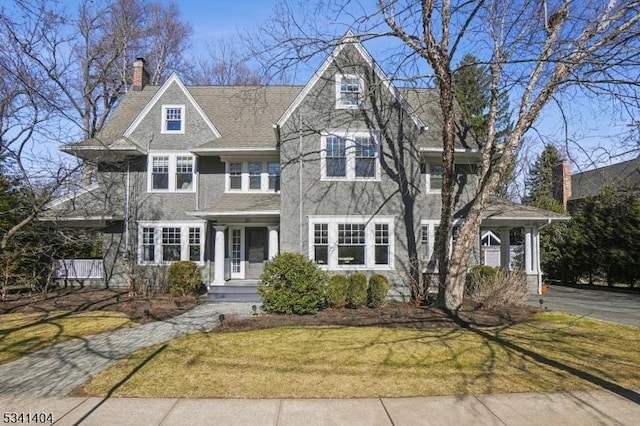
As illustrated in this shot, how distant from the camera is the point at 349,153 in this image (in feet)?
53.4

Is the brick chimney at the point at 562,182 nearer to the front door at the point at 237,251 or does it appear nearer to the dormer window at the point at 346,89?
the dormer window at the point at 346,89

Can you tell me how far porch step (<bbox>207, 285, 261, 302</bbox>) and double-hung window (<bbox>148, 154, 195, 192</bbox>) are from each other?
188 inches

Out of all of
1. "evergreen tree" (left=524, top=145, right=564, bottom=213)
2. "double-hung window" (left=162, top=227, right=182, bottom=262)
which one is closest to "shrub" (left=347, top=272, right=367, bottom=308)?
"double-hung window" (left=162, top=227, right=182, bottom=262)

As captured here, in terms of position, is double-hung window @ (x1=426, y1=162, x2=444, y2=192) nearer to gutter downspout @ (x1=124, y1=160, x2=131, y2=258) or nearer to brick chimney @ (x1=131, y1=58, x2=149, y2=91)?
gutter downspout @ (x1=124, y1=160, x2=131, y2=258)

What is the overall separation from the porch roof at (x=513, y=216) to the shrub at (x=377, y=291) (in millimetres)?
5780

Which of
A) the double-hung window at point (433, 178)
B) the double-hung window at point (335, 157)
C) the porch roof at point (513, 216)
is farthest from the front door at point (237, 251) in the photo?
the porch roof at point (513, 216)

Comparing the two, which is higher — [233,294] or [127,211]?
[127,211]

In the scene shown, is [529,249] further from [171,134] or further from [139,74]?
[139,74]

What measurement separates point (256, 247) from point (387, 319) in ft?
27.5

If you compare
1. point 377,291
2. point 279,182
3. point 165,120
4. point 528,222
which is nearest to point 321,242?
point 377,291

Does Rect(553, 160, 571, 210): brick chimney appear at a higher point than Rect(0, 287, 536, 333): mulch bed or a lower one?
higher

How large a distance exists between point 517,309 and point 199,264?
12.3 metres

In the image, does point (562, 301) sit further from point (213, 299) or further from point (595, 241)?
point (213, 299)

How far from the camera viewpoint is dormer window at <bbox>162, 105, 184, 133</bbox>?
19312 millimetres
